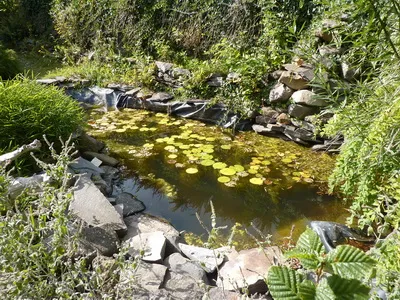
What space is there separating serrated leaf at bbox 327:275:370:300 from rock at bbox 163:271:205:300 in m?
1.20

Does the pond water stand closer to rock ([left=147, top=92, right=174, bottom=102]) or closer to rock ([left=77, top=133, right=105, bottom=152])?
rock ([left=77, top=133, right=105, bottom=152])

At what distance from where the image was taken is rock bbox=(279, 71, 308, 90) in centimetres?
441

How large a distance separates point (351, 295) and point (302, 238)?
0.68ft

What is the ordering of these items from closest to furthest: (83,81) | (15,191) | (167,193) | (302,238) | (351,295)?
(351,295)
(302,238)
(15,191)
(167,193)
(83,81)

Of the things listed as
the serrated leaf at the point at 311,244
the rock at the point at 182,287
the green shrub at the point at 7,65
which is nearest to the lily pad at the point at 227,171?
the rock at the point at 182,287

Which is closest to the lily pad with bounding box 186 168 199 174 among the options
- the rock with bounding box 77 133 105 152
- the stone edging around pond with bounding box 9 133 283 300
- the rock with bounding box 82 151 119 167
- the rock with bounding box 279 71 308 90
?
the stone edging around pond with bounding box 9 133 283 300

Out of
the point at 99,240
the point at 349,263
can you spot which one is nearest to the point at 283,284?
the point at 349,263

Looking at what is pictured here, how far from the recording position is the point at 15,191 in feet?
7.31

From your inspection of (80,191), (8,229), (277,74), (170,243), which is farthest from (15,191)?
(277,74)

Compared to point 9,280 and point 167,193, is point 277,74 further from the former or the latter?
point 9,280

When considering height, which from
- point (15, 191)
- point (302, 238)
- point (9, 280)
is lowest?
point (15, 191)

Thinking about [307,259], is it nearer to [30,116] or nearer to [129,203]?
[129,203]

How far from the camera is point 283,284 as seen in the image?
2.26 feet

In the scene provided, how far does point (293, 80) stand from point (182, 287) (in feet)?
11.3
